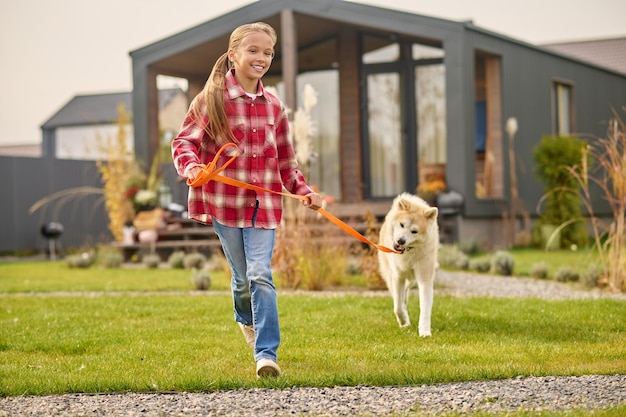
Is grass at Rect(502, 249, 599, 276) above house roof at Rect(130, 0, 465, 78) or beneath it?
beneath

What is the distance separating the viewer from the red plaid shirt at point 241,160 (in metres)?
4.74

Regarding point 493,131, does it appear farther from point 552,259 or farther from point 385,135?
point 552,259

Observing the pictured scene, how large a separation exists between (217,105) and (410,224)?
188 centimetres

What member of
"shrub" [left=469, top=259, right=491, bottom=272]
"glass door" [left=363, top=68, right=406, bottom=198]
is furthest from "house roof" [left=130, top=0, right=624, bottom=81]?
"shrub" [left=469, top=259, right=491, bottom=272]

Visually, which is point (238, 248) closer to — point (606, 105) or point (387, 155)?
point (387, 155)

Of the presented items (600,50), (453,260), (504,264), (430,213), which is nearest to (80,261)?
(453,260)

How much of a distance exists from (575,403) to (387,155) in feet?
41.5

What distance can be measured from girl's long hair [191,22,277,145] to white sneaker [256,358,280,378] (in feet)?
3.84

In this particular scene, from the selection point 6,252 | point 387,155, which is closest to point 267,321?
point 387,155

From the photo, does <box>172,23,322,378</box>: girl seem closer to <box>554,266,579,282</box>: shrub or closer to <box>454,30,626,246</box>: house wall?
<box>554,266,579,282</box>: shrub

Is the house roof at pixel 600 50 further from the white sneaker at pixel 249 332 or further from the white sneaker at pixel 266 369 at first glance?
the white sneaker at pixel 266 369

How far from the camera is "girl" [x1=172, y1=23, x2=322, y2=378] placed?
15.3ft

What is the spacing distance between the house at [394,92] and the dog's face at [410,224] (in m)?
8.35

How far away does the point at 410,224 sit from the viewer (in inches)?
239
